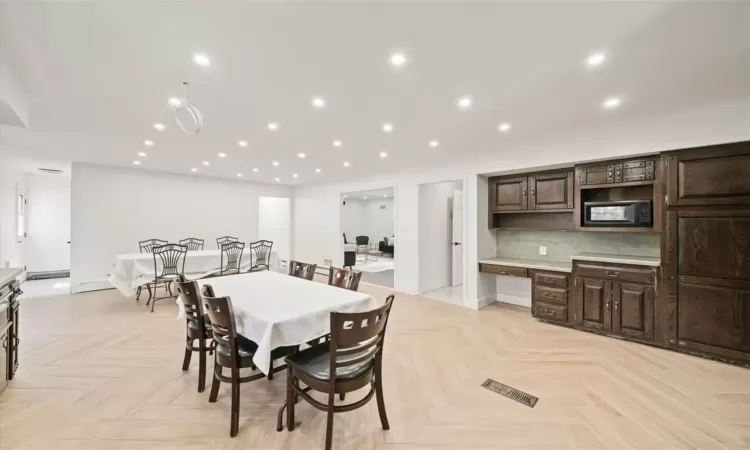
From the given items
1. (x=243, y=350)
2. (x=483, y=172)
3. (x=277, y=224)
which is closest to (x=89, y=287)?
(x=277, y=224)

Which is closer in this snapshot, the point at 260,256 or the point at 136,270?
the point at 136,270

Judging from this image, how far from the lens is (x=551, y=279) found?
4.09 meters

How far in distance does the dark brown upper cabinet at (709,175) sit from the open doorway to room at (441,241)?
2.80 m

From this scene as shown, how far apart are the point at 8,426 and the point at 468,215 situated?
5.15 meters

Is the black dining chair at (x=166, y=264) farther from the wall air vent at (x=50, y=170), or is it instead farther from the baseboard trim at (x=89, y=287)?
the wall air vent at (x=50, y=170)

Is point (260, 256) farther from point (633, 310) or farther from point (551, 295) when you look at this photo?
point (633, 310)

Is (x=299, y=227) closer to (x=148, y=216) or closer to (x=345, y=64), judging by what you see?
(x=148, y=216)

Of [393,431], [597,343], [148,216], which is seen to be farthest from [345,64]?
[148,216]

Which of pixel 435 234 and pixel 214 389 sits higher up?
pixel 435 234

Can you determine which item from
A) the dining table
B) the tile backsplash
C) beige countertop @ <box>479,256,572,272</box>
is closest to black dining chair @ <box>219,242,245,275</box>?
the dining table

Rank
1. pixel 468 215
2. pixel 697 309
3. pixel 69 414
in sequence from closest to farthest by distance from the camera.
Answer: pixel 69 414 < pixel 697 309 < pixel 468 215

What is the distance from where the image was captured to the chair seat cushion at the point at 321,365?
183 cm

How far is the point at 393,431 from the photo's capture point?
1.99 m

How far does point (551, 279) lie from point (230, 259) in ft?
17.1
